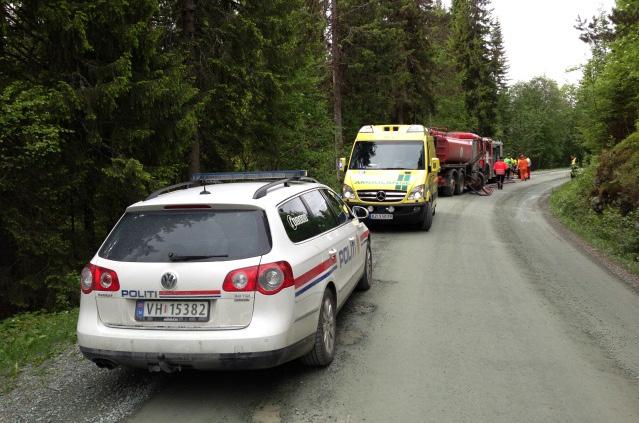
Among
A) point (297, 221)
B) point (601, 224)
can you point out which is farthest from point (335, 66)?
point (297, 221)

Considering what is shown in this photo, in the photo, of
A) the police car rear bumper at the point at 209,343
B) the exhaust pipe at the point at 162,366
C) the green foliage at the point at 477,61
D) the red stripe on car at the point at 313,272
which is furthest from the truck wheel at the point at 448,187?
the green foliage at the point at 477,61

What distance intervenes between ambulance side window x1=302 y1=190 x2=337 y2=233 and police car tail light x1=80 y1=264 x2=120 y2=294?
1.94 meters

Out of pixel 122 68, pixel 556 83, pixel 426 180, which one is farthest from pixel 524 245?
pixel 556 83

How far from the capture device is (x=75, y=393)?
14.6 ft

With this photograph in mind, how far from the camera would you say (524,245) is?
12.1 m

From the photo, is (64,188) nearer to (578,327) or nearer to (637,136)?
(578,327)

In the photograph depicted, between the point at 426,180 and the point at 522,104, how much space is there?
215 ft

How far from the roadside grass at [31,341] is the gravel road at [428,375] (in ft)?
0.70

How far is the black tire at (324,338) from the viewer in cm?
474

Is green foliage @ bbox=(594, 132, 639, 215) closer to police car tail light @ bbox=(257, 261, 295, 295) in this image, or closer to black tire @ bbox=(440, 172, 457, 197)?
black tire @ bbox=(440, 172, 457, 197)

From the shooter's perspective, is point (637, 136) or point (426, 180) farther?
point (637, 136)

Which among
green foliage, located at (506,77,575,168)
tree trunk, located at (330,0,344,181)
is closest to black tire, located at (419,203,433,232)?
tree trunk, located at (330,0,344,181)

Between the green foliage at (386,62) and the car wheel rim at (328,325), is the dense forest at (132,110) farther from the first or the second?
the car wheel rim at (328,325)

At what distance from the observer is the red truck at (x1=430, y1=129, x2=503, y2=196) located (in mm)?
24062
